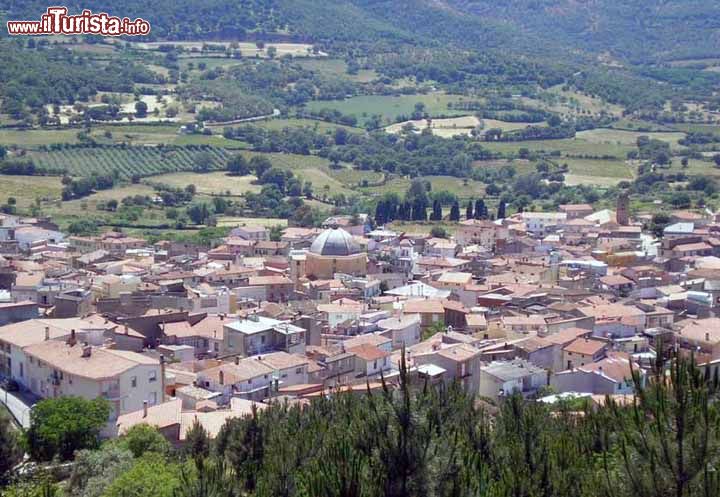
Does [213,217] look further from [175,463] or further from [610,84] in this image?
[610,84]

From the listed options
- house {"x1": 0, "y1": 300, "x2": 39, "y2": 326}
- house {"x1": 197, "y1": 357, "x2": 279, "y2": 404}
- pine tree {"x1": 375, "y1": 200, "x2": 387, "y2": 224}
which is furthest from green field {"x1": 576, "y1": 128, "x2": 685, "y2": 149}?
house {"x1": 197, "y1": 357, "x2": 279, "y2": 404}

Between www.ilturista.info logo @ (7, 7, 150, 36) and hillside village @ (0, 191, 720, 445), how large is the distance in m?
27.1

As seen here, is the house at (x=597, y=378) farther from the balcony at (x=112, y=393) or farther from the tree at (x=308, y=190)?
the tree at (x=308, y=190)

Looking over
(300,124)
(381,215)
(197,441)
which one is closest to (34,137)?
(300,124)

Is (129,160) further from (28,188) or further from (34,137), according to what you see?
(28,188)

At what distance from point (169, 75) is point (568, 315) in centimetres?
9746

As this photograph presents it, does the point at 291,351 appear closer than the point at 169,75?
Yes

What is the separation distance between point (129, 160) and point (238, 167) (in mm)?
8539

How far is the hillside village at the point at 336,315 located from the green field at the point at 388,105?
6488 centimetres

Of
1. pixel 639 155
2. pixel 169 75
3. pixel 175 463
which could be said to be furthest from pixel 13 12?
pixel 175 463

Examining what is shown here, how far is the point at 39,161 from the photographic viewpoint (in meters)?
93.1

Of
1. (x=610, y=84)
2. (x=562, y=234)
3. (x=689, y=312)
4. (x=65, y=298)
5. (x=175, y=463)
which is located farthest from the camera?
(x=610, y=84)

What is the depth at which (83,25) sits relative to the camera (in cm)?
10456

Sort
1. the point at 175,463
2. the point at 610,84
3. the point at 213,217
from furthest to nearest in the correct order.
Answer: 1. the point at 610,84
2. the point at 213,217
3. the point at 175,463
